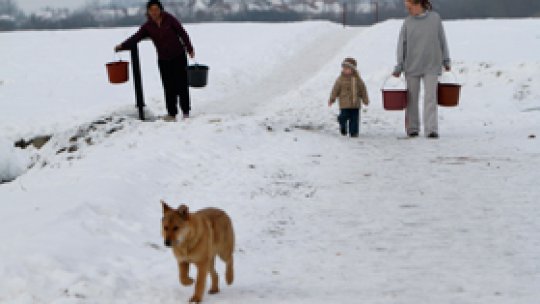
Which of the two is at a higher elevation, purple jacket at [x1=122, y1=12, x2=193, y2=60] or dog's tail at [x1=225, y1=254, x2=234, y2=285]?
purple jacket at [x1=122, y1=12, x2=193, y2=60]

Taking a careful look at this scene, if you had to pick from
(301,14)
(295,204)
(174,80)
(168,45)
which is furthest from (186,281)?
(301,14)

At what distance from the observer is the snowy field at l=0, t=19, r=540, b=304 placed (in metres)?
5.09

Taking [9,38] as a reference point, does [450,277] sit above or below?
below

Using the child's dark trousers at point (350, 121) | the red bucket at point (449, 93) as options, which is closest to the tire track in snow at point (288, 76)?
the child's dark trousers at point (350, 121)

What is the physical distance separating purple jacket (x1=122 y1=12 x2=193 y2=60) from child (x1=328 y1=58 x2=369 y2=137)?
288cm

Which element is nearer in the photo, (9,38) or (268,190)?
(268,190)

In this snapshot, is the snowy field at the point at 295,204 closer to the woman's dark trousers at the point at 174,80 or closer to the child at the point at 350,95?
the child at the point at 350,95

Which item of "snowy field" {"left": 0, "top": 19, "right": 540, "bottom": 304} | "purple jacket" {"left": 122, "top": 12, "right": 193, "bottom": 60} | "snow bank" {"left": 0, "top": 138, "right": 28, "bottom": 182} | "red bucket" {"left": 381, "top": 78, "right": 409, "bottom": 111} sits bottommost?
"snow bank" {"left": 0, "top": 138, "right": 28, "bottom": 182}

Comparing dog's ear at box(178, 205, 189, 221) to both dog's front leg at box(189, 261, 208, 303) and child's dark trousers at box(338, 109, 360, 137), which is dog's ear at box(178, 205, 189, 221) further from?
child's dark trousers at box(338, 109, 360, 137)

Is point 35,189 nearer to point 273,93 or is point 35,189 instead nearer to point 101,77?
point 273,93

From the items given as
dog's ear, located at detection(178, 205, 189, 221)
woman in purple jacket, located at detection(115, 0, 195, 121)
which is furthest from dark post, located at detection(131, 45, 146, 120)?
dog's ear, located at detection(178, 205, 189, 221)

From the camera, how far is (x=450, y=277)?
5.35 meters

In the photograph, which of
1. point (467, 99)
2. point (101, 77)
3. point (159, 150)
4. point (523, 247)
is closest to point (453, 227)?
point (523, 247)

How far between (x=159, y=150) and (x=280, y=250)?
3.58m
